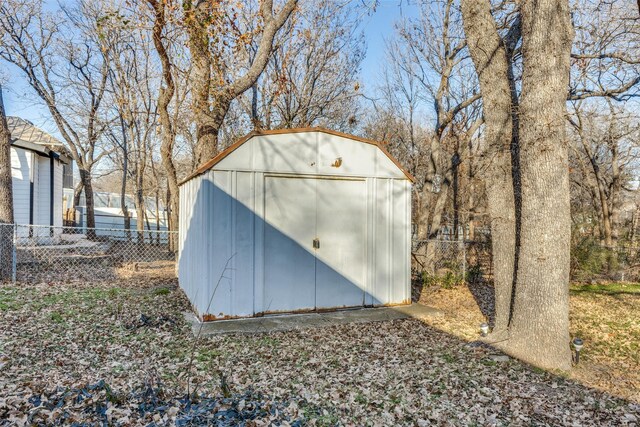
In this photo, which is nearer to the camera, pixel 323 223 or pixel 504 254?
pixel 504 254

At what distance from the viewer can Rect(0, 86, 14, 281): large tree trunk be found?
23.7 feet

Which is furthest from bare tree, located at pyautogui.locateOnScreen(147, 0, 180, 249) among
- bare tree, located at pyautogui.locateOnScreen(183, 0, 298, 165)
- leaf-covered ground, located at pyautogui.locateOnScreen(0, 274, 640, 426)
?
leaf-covered ground, located at pyautogui.locateOnScreen(0, 274, 640, 426)

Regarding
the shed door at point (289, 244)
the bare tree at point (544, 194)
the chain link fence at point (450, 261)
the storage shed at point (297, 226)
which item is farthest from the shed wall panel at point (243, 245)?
the chain link fence at point (450, 261)

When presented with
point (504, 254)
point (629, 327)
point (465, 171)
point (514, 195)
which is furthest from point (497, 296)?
point (465, 171)

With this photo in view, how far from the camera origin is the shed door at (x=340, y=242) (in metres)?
5.65

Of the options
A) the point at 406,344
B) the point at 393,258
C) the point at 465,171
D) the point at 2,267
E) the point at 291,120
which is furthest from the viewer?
the point at 465,171

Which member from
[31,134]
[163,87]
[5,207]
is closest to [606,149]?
[163,87]

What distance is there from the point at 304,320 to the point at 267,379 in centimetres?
185

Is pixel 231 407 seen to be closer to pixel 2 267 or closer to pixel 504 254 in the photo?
pixel 504 254

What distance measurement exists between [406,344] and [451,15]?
31.3ft

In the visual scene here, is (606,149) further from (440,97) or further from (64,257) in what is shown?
(64,257)

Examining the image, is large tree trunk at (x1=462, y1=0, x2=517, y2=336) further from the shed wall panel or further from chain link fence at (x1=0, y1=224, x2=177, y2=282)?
chain link fence at (x1=0, y1=224, x2=177, y2=282)

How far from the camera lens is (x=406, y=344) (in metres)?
4.55

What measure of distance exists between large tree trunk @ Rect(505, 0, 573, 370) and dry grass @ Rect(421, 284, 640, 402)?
0.44 meters
